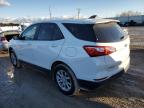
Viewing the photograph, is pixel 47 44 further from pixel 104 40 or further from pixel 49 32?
pixel 104 40

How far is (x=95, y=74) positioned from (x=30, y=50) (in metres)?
2.64

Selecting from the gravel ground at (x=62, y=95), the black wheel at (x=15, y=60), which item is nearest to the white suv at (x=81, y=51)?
the gravel ground at (x=62, y=95)

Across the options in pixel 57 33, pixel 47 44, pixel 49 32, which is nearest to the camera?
pixel 57 33

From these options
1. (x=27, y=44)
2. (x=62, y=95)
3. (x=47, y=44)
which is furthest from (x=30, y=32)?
(x=62, y=95)

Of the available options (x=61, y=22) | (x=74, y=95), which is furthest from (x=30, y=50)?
(x=74, y=95)

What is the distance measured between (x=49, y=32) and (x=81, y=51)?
1430mm

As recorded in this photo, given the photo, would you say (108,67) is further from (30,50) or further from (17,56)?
(17,56)

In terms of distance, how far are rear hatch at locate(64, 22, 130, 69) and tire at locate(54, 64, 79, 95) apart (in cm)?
80

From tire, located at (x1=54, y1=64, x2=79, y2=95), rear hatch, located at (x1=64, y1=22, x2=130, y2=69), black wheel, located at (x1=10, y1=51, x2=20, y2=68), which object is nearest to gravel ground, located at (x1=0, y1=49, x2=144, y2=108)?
tire, located at (x1=54, y1=64, x2=79, y2=95)

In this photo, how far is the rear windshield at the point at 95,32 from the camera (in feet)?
15.0

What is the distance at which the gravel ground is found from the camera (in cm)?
473

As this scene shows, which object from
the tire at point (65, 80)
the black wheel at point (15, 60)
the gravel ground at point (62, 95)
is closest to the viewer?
the gravel ground at point (62, 95)

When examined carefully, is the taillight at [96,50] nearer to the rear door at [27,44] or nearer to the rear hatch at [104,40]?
the rear hatch at [104,40]

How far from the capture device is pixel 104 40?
4.59 meters
